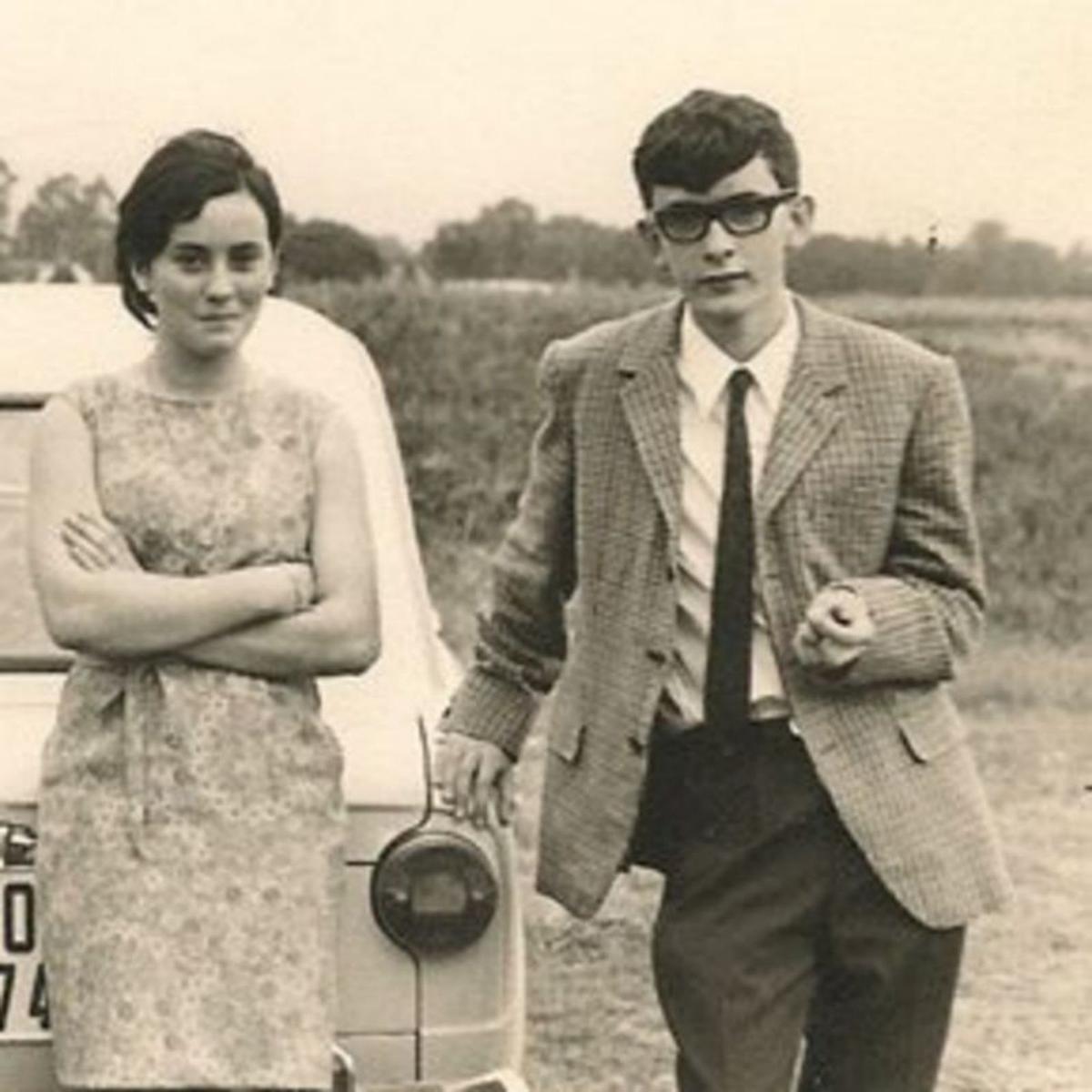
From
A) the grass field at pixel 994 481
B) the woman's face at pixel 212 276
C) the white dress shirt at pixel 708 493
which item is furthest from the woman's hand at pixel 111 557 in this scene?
the grass field at pixel 994 481

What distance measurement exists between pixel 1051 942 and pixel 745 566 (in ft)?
13.0

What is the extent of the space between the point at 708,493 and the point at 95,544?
31.4 inches

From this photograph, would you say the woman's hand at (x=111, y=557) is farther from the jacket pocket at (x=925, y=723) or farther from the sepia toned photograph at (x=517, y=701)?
the jacket pocket at (x=925, y=723)

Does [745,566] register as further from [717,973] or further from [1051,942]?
[1051,942]

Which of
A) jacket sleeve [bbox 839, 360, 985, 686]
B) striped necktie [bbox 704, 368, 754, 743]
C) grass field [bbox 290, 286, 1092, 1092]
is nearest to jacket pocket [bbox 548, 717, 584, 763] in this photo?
striped necktie [bbox 704, 368, 754, 743]

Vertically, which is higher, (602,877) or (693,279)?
(693,279)

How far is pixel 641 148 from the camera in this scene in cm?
335

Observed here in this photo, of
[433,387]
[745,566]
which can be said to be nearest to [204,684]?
[745,566]

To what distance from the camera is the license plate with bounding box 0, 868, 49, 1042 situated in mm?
3453

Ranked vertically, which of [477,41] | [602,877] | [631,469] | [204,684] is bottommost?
[602,877]

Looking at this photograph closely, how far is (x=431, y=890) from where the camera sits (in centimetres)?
357

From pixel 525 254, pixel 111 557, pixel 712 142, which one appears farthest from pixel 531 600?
pixel 525 254

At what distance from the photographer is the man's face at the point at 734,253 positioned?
10.8ft

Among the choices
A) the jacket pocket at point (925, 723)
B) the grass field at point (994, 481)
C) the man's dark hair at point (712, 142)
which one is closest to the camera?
the man's dark hair at point (712, 142)
